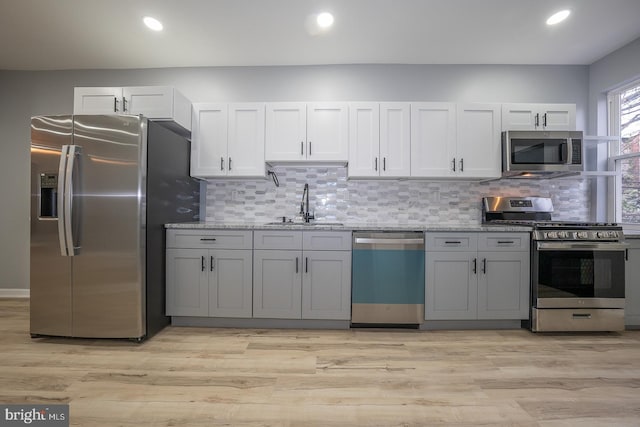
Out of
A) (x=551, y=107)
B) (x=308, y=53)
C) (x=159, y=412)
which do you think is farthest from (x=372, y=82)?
(x=159, y=412)

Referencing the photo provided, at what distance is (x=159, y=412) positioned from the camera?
157 centimetres

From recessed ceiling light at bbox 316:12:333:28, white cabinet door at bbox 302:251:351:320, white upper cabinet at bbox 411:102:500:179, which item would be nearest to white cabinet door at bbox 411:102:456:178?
white upper cabinet at bbox 411:102:500:179

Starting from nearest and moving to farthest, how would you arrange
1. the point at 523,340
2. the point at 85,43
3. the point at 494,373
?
the point at 494,373, the point at 523,340, the point at 85,43

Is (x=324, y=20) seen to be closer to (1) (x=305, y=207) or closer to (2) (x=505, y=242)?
(1) (x=305, y=207)

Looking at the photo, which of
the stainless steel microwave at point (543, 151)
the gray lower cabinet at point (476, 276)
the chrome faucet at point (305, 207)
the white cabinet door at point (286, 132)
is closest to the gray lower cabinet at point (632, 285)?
the stainless steel microwave at point (543, 151)

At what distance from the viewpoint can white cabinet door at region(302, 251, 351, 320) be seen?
8.79 feet

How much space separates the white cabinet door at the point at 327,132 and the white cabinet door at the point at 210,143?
925 millimetres

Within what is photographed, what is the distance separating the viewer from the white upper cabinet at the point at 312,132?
3.08 metres

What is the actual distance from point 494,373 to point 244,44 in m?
3.61

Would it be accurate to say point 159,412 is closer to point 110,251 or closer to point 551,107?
point 110,251

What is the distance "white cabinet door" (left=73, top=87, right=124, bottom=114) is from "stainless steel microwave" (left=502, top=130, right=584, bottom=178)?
13.0 ft

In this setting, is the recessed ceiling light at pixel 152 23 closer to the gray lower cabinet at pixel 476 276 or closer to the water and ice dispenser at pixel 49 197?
the water and ice dispenser at pixel 49 197

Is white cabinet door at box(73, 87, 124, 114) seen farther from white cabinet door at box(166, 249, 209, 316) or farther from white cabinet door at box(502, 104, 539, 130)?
white cabinet door at box(502, 104, 539, 130)

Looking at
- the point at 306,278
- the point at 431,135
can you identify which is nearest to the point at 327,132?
the point at 431,135
